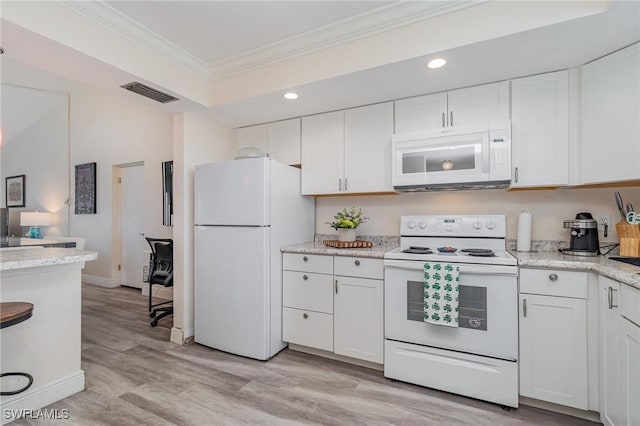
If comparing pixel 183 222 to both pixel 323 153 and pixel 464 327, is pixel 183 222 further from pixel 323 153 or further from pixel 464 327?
pixel 464 327

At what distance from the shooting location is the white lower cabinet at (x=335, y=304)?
229 centimetres

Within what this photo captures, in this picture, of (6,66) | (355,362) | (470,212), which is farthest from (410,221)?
(6,66)

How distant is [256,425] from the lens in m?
Answer: 1.72

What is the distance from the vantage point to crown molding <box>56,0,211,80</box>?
1.83 m

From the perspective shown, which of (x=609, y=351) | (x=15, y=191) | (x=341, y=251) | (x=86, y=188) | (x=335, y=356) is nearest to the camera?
(x=609, y=351)

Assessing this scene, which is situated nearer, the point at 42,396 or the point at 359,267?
the point at 42,396

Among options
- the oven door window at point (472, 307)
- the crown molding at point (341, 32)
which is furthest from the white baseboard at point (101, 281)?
the oven door window at point (472, 307)

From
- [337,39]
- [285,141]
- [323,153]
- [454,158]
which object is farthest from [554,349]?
[285,141]

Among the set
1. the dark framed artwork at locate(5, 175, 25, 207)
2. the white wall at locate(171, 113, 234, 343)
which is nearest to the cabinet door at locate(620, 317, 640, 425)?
the white wall at locate(171, 113, 234, 343)

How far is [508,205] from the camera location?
8.00 ft

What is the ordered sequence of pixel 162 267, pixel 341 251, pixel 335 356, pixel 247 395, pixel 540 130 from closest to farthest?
pixel 247 395, pixel 540 130, pixel 341 251, pixel 335 356, pixel 162 267

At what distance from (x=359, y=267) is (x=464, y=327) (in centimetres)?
82

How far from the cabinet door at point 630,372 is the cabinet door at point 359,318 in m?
1.29

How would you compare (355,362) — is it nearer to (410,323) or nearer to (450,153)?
(410,323)
